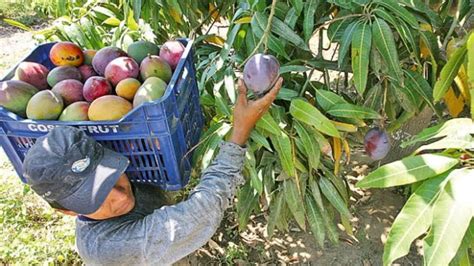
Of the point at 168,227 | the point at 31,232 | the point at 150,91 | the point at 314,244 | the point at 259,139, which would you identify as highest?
the point at 150,91

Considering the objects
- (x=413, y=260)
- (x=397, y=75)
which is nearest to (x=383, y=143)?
(x=397, y=75)

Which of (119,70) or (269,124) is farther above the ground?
(119,70)

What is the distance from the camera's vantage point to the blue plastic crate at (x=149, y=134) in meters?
1.16

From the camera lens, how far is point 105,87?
4.38ft

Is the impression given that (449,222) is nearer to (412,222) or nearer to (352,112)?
(412,222)

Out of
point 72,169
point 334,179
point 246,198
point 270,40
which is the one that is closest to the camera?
point 72,169

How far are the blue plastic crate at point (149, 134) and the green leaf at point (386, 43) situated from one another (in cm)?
54

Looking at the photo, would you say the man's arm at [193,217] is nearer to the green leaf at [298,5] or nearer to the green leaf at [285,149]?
the green leaf at [285,149]

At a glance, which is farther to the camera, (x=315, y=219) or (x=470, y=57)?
(x=315, y=219)

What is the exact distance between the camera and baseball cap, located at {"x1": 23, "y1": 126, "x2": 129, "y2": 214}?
1.11m

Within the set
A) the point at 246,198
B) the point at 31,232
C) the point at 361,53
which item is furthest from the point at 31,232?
the point at 361,53

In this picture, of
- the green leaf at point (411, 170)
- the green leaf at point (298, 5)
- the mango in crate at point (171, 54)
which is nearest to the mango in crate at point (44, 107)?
the mango in crate at point (171, 54)

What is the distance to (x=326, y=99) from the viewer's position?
1355mm

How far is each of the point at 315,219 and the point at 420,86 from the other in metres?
0.59
